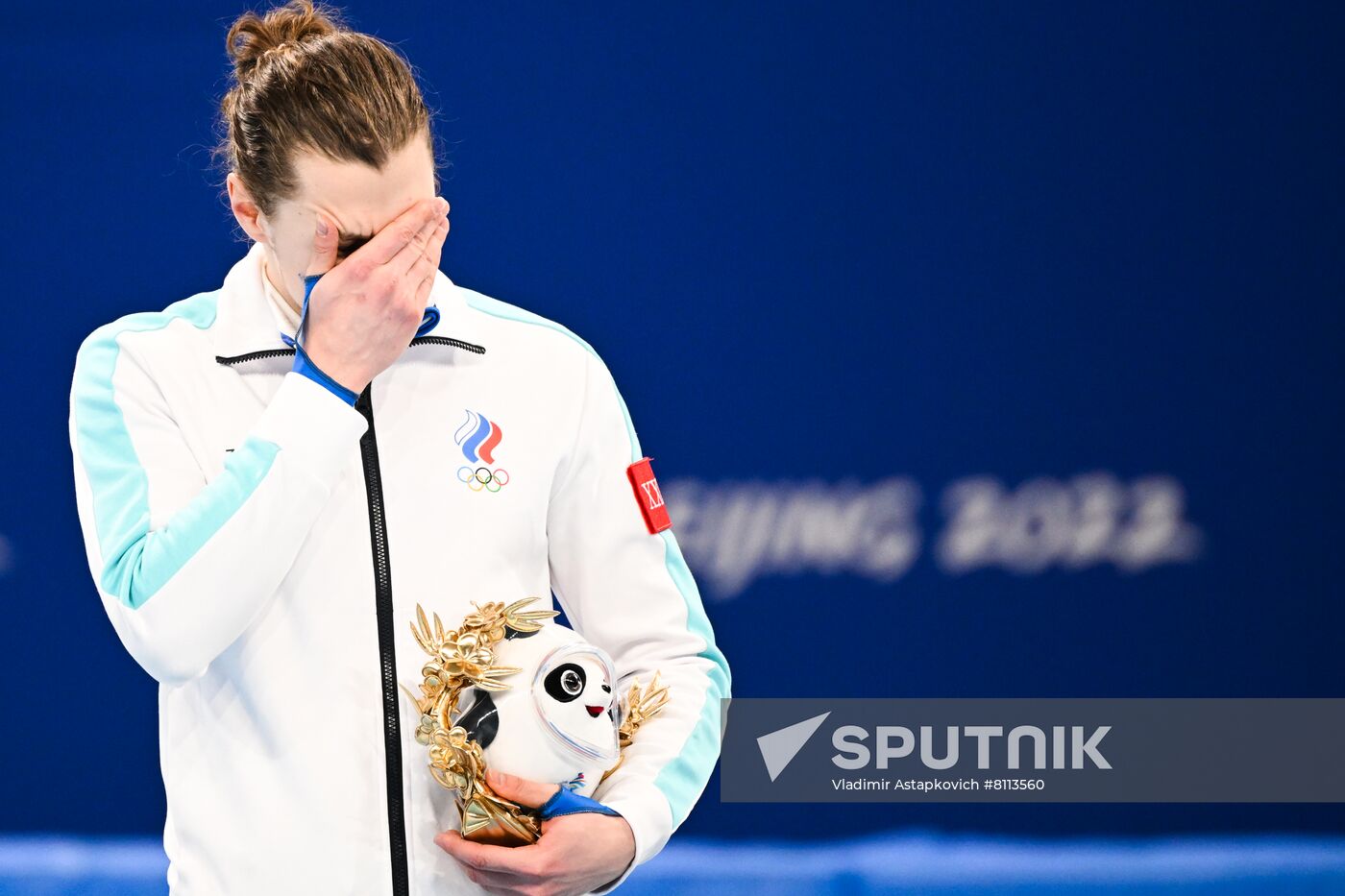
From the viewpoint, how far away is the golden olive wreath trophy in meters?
1.04

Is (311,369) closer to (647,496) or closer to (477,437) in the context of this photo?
(477,437)

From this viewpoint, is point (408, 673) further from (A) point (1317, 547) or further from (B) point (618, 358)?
(A) point (1317, 547)

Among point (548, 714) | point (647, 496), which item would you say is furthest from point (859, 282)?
point (548, 714)

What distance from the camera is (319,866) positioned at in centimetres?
106

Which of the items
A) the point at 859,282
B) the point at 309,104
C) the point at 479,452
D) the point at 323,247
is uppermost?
the point at 859,282

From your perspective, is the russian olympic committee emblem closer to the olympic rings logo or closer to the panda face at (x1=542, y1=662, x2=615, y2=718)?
the olympic rings logo

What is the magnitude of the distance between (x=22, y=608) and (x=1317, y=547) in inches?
98.1

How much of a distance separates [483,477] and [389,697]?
0.64ft

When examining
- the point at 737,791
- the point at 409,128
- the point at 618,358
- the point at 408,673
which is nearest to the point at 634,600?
the point at 408,673

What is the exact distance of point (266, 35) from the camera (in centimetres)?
115

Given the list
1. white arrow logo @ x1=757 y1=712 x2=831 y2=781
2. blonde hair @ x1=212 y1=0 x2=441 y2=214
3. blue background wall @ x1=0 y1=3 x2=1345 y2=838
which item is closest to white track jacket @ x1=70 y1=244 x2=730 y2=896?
blonde hair @ x1=212 y1=0 x2=441 y2=214

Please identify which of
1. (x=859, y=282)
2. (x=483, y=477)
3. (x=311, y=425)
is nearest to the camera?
(x=311, y=425)

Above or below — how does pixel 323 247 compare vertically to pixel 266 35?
below

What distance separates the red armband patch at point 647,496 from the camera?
3.95 feet
